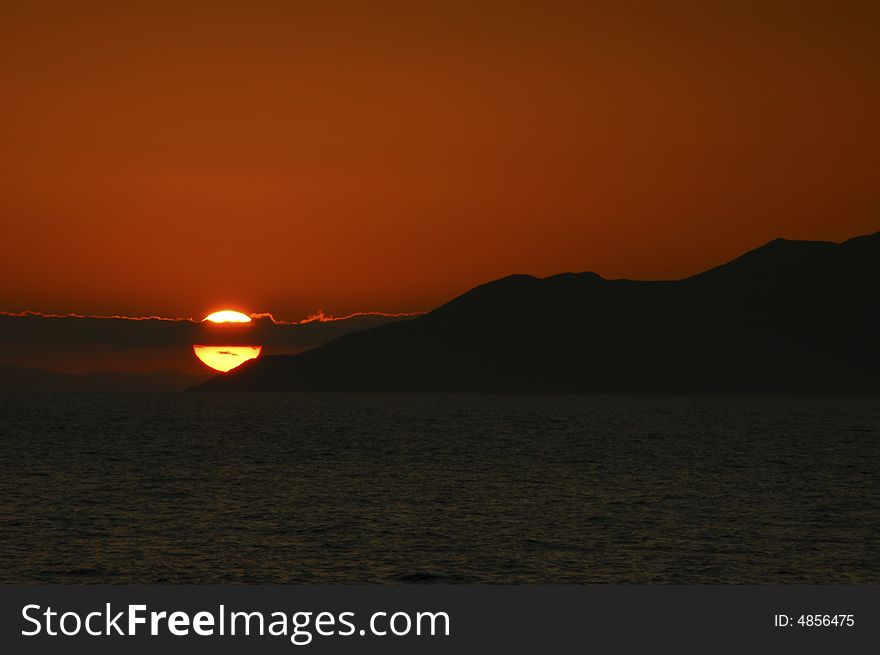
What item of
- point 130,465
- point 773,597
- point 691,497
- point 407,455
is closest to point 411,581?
point 773,597

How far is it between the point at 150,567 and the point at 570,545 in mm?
19922

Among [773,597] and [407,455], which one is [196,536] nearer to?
[773,597]

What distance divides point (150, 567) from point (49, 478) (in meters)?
46.1

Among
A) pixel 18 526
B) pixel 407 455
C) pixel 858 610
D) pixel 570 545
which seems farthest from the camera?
pixel 407 455

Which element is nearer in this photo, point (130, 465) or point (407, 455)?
point (130, 465)

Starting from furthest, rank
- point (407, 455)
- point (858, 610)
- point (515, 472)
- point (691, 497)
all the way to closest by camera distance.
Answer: point (407, 455)
point (515, 472)
point (691, 497)
point (858, 610)

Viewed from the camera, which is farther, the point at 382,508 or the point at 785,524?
the point at 382,508

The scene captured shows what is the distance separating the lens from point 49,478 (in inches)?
3669

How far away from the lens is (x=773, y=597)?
32219 millimetres

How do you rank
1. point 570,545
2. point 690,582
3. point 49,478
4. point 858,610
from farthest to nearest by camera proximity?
point 49,478
point 570,545
point 690,582
point 858,610

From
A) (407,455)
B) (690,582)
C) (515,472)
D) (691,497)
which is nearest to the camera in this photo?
(690,582)

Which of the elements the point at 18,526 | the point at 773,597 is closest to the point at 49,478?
the point at 18,526

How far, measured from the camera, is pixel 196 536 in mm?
60062

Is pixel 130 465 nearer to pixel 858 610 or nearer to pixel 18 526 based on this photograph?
pixel 18 526
